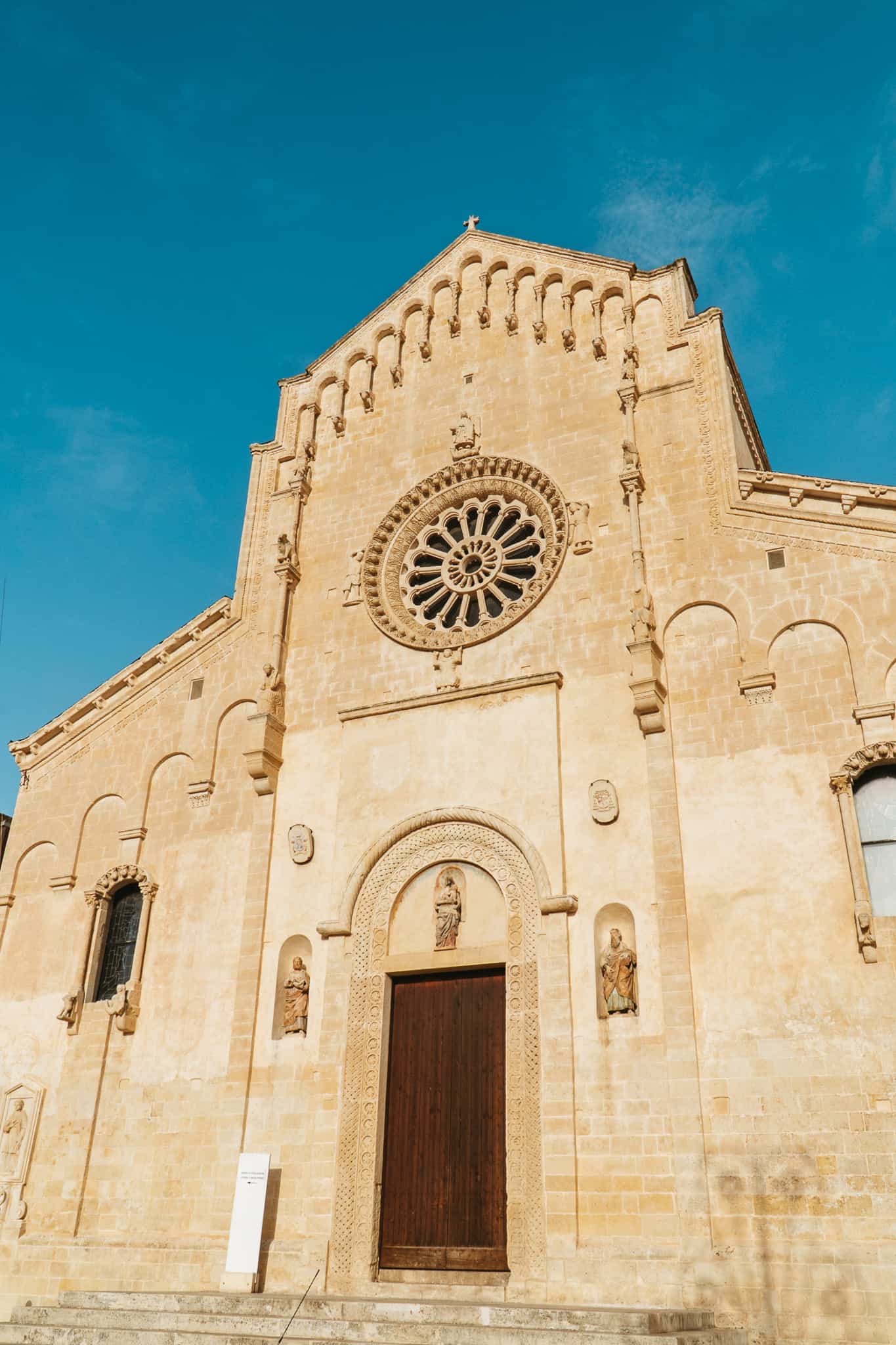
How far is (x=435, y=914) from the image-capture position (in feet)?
52.6

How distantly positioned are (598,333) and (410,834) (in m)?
9.41

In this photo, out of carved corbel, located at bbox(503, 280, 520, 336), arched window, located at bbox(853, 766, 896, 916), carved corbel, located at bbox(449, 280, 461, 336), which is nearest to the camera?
arched window, located at bbox(853, 766, 896, 916)

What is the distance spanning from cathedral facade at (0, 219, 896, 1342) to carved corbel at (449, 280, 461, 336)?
95 mm

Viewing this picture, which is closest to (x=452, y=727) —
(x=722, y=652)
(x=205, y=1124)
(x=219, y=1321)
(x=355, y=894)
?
(x=355, y=894)

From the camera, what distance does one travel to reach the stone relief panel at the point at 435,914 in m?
15.7

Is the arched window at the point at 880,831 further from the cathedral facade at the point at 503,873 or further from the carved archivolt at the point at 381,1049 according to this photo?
the carved archivolt at the point at 381,1049

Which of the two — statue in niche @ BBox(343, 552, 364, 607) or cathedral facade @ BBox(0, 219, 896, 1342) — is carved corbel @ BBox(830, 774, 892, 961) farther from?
statue in niche @ BBox(343, 552, 364, 607)

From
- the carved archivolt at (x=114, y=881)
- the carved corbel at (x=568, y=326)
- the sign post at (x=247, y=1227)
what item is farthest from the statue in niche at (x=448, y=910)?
the carved corbel at (x=568, y=326)

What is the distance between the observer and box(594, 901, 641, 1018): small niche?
46.6ft

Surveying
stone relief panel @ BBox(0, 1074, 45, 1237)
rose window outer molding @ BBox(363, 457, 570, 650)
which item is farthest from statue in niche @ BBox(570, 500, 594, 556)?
stone relief panel @ BBox(0, 1074, 45, 1237)

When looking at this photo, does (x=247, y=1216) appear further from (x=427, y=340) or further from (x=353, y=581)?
(x=427, y=340)

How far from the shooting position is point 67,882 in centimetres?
1883

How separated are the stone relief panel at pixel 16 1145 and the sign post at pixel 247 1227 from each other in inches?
154

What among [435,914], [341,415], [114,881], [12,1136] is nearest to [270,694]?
[114,881]
